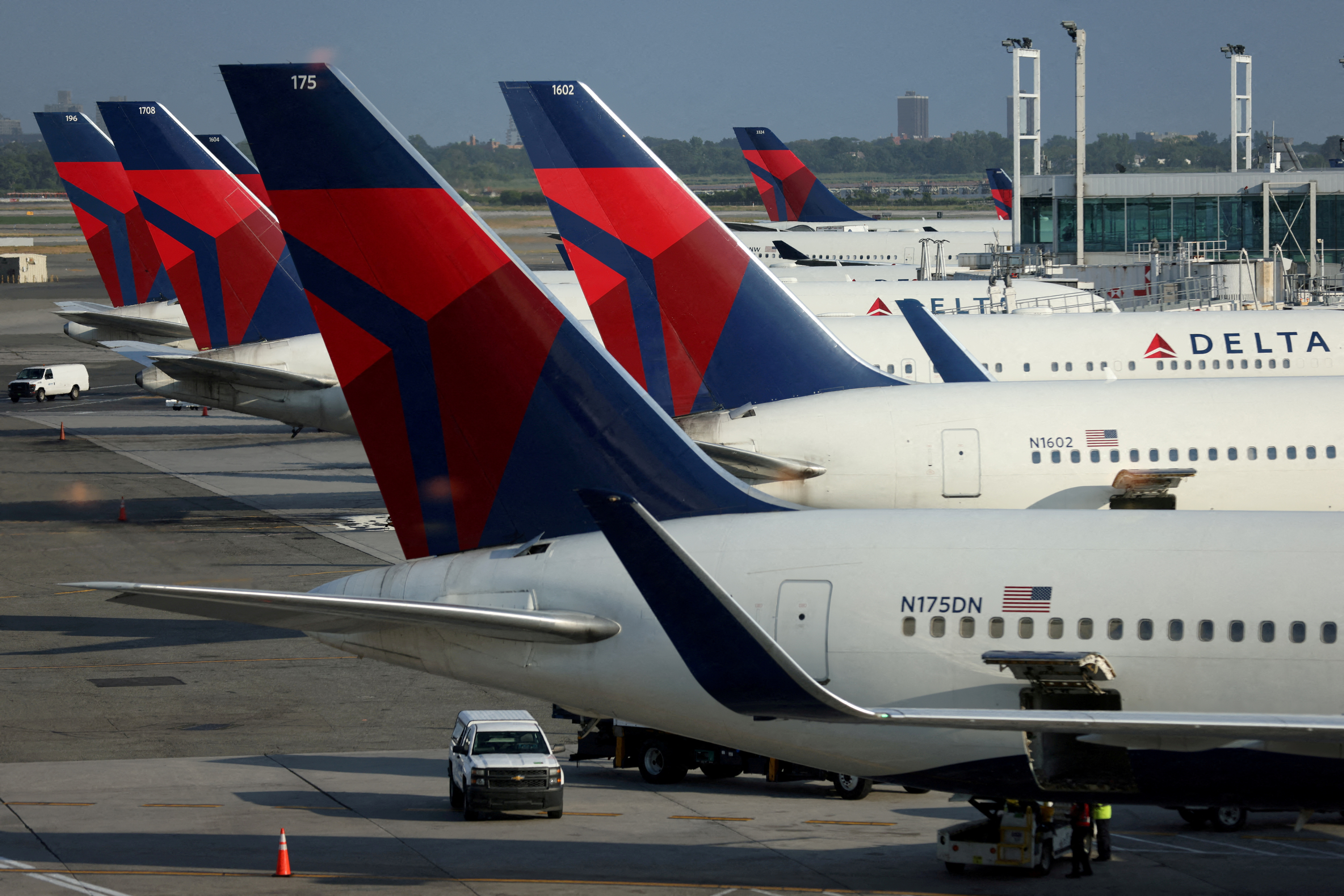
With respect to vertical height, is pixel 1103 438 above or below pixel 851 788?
above

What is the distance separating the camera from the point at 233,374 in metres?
43.2

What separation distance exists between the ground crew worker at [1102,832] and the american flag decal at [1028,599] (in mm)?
5080

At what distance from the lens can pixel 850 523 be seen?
1755 cm

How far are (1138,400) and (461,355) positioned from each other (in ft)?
50.9

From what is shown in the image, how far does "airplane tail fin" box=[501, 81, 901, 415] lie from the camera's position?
30.6 metres

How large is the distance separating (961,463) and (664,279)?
719 centimetres

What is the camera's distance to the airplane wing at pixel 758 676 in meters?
14.1

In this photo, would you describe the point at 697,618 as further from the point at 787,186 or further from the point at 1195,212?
the point at 787,186

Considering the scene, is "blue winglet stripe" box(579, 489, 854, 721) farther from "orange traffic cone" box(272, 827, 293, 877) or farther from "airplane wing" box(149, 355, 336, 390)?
"airplane wing" box(149, 355, 336, 390)

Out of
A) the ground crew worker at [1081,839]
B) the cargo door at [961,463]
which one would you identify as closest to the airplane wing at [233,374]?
the cargo door at [961,463]

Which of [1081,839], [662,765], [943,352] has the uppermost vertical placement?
[943,352]

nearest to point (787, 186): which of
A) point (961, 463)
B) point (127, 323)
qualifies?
point (127, 323)

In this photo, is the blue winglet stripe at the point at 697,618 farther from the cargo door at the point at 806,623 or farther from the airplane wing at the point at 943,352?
the airplane wing at the point at 943,352

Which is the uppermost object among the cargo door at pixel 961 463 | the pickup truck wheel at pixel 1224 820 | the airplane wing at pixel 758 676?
the cargo door at pixel 961 463
